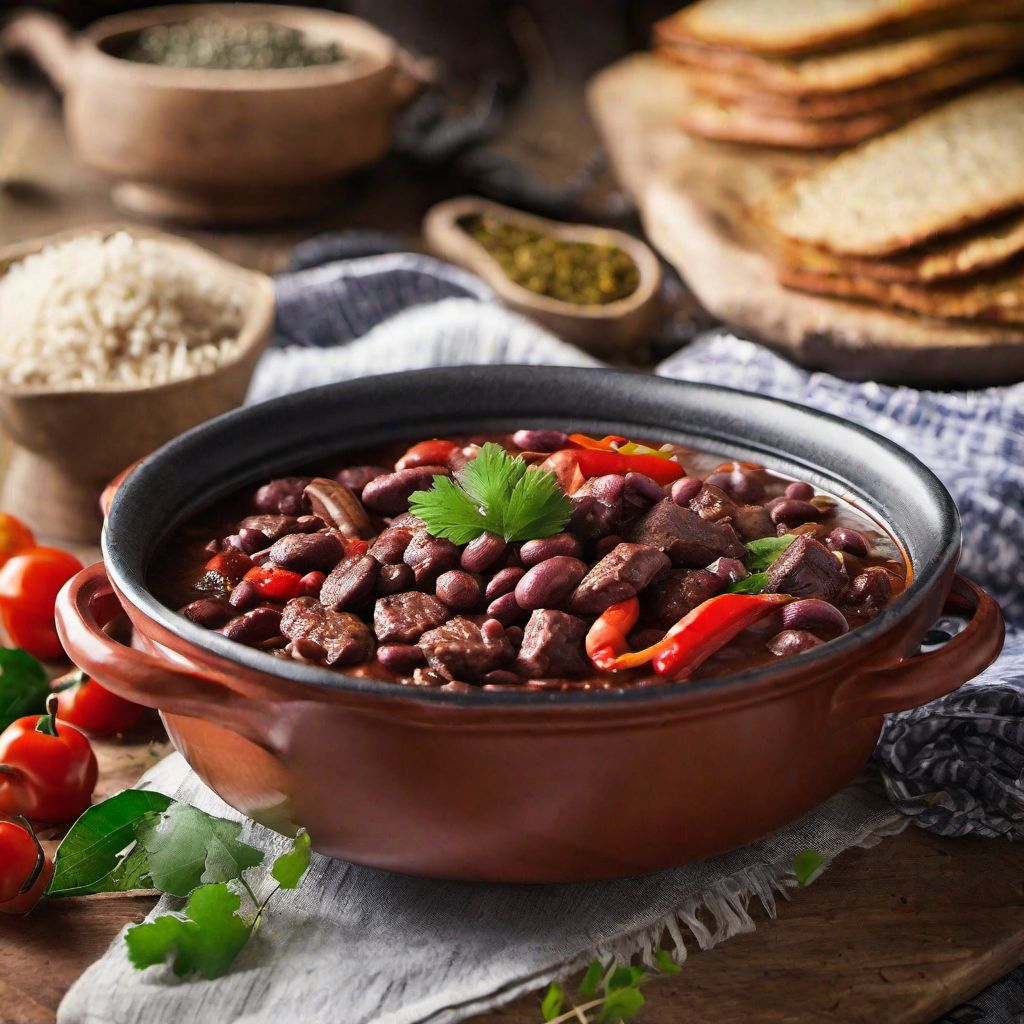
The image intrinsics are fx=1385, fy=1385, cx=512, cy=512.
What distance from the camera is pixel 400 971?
92.1 inches

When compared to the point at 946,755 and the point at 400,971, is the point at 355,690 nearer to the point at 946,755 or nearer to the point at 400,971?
the point at 400,971

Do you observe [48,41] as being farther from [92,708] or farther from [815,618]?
[815,618]

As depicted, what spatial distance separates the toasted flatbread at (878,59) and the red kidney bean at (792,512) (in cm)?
266

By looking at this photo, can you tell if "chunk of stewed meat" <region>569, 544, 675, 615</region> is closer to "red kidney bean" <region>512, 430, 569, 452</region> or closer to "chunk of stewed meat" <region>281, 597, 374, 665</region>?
"chunk of stewed meat" <region>281, 597, 374, 665</region>

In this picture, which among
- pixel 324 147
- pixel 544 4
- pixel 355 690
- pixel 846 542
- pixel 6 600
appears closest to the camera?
pixel 355 690

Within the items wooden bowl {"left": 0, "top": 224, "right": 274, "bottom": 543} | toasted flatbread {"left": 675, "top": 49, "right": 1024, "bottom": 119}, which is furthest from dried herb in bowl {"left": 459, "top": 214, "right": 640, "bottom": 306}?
wooden bowl {"left": 0, "top": 224, "right": 274, "bottom": 543}

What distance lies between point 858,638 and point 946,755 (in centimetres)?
70

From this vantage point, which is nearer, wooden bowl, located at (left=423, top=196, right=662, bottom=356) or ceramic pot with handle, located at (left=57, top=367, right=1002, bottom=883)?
ceramic pot with handle, located at (left=57, top=367, right=1002, bottom=883)

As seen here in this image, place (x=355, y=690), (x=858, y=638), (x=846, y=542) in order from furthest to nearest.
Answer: (x=846, y=542) → (x=858, y=638) → (x=355, y=690)

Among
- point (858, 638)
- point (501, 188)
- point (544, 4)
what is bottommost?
point (501, 188)

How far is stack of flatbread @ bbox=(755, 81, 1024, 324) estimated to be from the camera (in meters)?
4.17

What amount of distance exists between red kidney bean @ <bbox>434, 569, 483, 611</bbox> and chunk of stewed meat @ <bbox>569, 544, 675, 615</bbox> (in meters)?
0.18

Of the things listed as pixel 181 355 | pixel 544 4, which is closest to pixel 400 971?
pixel 181 355

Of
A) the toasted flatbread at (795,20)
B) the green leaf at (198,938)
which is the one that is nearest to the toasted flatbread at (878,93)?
the toasted flatbread at (795,20)
